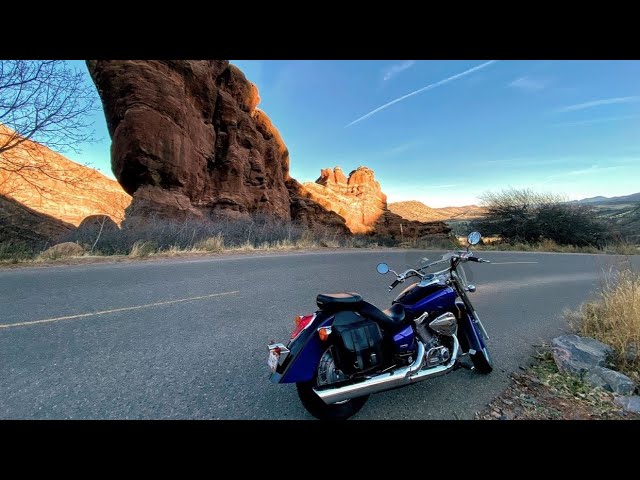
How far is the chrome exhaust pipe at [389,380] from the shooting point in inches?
79.0

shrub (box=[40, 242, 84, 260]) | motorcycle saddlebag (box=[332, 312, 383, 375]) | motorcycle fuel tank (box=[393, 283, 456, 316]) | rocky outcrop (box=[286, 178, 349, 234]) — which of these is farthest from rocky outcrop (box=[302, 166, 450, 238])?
motorcycle saddlebag (box=[332, 312, 383, 375])

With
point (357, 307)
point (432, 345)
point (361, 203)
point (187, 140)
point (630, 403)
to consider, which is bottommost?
point (630, 403)

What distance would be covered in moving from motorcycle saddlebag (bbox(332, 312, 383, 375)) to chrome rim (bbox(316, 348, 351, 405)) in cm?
6

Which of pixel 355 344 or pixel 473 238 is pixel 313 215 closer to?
pixel 473 238

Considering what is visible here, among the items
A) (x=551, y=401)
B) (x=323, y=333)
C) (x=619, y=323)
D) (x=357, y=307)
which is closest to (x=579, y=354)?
(x=551, y=401)

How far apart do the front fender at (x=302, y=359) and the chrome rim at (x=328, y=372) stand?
0.27 feet

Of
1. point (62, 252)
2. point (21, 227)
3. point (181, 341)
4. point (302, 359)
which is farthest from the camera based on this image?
point (21, 227)

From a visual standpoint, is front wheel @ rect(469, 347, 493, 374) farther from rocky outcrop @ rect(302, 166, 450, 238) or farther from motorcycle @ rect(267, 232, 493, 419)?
rocky outcrop @ rect(302, 166, 450, 238)

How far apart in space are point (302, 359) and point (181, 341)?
196 cm

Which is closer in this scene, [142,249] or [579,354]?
[579,354]

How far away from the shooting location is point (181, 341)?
3.34 m

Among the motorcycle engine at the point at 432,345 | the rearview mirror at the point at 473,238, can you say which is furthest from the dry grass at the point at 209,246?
the rearview mirror at the point at 473,238
